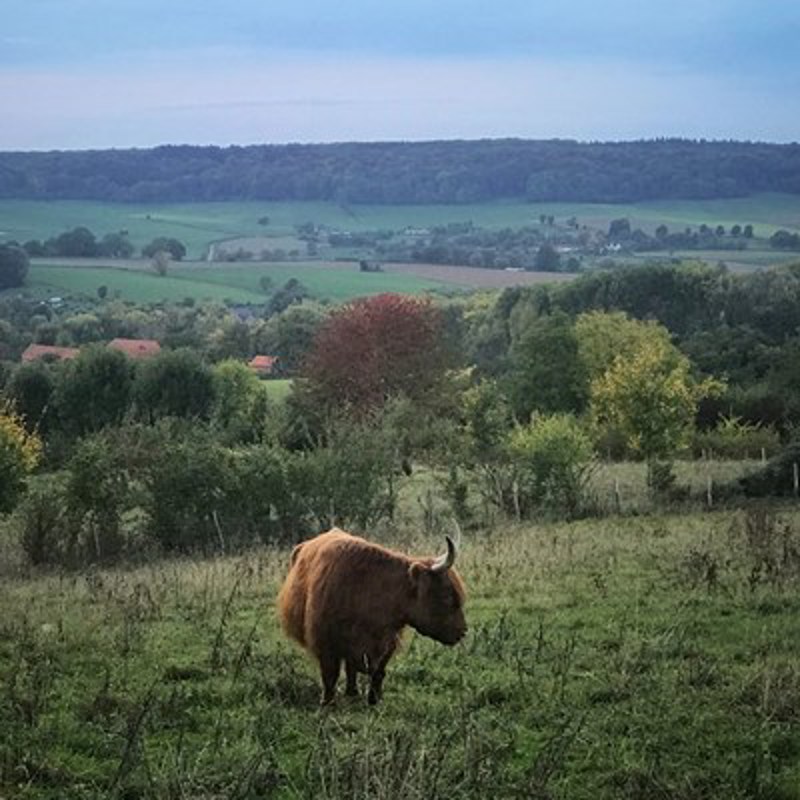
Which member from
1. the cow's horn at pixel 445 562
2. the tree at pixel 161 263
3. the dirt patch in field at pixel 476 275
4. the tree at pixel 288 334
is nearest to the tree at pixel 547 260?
the dirt patch in field at pixel 476 275

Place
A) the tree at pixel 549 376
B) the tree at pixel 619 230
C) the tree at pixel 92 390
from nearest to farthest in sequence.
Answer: the tree at pixel 549 376 → the tree at pixel 92 390 → the tree at pixel 619 230

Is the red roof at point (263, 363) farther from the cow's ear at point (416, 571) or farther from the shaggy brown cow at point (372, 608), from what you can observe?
the cow's ear at point (416, 571)

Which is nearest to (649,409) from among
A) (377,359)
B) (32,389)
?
(377,359)

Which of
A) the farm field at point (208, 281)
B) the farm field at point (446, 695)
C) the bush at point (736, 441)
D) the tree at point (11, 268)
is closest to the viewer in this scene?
the farm field at point (446, 695)

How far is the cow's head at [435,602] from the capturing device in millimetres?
11320

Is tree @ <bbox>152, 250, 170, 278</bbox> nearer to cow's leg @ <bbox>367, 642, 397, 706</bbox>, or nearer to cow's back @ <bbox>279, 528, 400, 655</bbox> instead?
cow's back @ <bbox>279, 528, 400, 655</bbox>

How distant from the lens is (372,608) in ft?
37.0

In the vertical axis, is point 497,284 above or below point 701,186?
below

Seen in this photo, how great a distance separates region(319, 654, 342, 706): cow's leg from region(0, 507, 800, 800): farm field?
15 centimetres

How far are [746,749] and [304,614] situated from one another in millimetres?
4304

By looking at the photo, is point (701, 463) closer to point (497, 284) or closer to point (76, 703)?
point (76, 703)

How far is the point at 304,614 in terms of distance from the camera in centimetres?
1172

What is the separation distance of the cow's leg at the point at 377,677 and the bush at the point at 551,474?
1822 cm

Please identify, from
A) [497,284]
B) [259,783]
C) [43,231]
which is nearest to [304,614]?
[259,783]
